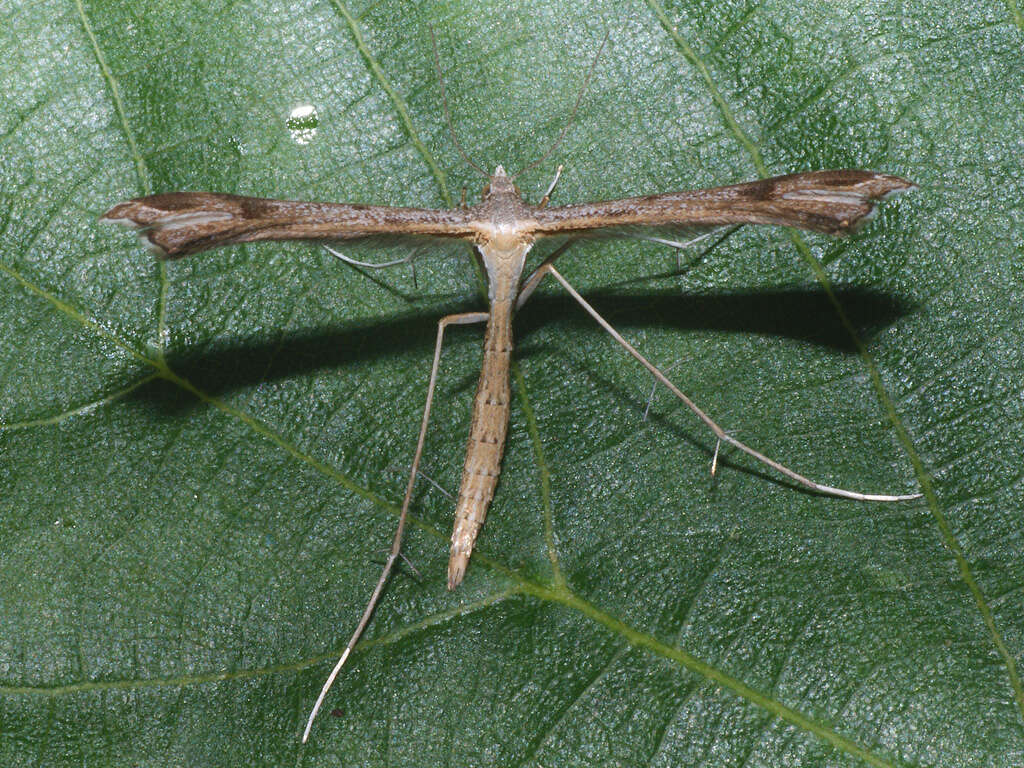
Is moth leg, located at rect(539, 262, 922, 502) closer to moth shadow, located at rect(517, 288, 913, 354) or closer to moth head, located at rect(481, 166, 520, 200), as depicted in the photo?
moth shadow, located at rect(517, 288, 913, 354)

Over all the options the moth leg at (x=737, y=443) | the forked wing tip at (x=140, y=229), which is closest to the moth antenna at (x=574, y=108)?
the moth leg at (x=737, y=443)

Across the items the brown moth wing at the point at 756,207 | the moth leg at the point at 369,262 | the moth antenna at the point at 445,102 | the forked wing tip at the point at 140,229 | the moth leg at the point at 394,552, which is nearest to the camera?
the forked wing tip at the point at 140,229

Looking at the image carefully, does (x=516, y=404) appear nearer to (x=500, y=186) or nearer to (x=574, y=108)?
(x=500, y=186)

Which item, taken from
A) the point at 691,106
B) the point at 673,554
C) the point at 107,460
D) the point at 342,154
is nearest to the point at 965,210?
the point at 691,106

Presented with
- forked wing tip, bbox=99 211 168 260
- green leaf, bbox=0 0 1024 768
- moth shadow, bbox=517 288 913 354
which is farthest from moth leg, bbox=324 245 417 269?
forked wing tip, bbox=99 211 168 260

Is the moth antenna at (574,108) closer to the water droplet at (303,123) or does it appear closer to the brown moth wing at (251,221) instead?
the brown moth wing at (251,221)

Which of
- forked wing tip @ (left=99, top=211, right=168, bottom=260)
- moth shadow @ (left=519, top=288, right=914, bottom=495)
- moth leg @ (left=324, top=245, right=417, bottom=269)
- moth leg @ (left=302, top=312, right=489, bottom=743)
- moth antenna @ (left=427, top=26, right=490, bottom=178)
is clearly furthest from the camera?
moth leg @ (left=324, top=245, right=417, bottom=269)

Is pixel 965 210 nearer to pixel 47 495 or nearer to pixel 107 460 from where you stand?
pixel 107 460
